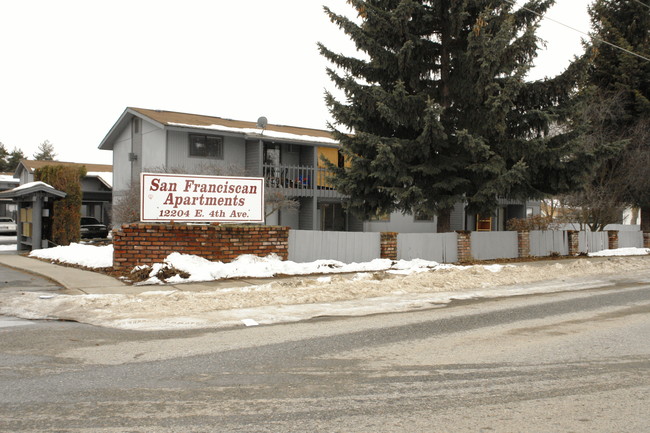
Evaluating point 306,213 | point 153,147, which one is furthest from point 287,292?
point 153,147

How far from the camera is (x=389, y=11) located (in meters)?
18.5

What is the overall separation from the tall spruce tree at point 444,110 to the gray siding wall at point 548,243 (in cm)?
246

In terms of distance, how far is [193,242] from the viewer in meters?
13.7

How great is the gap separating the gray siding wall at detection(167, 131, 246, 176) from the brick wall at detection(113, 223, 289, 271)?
31.6ft

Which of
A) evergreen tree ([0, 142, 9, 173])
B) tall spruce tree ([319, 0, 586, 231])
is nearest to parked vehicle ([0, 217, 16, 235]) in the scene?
tall spruce tree ([319, 0, 586, 231])

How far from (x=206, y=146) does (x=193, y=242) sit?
41.7 ft

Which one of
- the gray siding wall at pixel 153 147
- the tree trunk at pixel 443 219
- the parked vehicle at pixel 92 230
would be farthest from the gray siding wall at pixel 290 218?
the parked vehicle at pixel 92 230

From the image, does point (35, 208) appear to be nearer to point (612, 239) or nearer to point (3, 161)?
point (612, 239)

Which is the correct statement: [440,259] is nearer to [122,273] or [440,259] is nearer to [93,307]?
[122,273]

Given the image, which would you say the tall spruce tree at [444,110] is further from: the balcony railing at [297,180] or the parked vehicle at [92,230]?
the parked vehicle at [92,230]

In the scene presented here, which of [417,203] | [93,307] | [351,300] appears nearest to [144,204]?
[93,307]

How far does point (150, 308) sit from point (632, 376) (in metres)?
6.87

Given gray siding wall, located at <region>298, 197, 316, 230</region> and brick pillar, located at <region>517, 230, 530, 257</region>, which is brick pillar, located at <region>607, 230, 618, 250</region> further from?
gray siding wall, located at <region>298, 197, 316, 230</region>

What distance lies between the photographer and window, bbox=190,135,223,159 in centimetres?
2530
